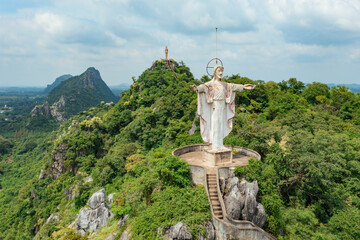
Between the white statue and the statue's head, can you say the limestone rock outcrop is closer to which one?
the white statue

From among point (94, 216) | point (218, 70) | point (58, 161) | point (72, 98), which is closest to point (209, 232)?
point (218, 70)

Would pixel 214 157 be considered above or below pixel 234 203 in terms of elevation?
above

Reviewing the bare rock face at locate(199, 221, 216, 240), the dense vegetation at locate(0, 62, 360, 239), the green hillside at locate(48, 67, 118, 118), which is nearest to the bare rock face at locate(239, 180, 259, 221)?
the dense vegetation at locate(0, 62, 360, 239)

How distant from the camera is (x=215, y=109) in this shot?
1555cm

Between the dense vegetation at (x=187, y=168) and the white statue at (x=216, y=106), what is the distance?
8.91 ft

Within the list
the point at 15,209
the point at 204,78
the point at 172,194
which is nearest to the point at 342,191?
the point at 172,194

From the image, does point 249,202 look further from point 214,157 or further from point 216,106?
point 216,106

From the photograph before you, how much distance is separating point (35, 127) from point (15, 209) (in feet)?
236

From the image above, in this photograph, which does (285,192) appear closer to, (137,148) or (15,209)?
(137,148)

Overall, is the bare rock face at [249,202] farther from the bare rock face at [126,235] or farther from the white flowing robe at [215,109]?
the bare rock face at [126,235]

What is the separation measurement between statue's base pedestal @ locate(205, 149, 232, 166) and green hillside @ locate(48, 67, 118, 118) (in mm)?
114889

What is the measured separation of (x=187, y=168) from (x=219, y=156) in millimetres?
2377

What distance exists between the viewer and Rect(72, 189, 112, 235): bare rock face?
20969mm

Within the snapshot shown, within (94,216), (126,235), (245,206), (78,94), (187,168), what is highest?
(78,94)
